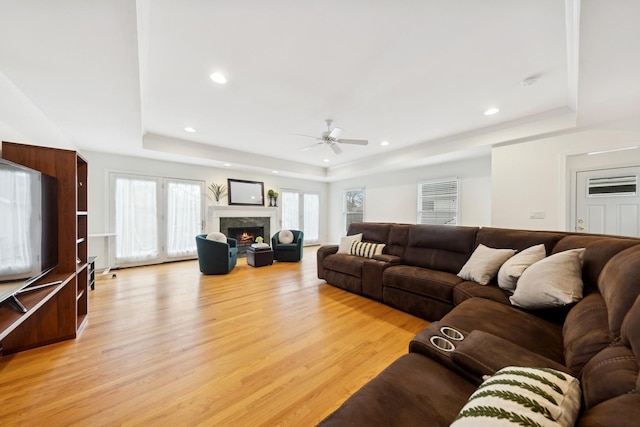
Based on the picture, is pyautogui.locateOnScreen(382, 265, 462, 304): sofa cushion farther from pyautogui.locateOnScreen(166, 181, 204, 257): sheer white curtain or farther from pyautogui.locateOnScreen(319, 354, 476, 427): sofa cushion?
pyautogui.locateOnScreen(166, 181, 204, 257): sheer white curtain

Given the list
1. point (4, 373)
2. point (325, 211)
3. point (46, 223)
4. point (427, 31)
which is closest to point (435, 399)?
point (427, 31)

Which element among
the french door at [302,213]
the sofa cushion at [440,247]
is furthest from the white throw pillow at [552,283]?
the french door at [302,213]

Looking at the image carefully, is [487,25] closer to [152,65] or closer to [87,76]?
[152,65]

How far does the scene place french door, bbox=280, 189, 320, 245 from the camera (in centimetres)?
735

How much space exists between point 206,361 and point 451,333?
1.79 m

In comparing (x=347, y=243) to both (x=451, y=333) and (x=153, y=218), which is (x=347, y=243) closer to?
(x=451, y=333)

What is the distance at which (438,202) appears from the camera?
551 cm

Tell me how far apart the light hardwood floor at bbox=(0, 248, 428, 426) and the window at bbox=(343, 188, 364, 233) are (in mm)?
4405

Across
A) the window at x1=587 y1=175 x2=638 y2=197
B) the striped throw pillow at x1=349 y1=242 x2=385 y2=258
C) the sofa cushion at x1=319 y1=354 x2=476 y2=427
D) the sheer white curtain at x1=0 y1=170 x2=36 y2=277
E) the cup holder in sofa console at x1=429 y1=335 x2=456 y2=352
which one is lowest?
the sofa cushion at x1=319 y1=354 x2=476 y2=427

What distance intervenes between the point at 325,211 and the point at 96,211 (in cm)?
598

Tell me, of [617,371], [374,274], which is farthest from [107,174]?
[617,371]

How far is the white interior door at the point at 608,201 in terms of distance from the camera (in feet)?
9.99

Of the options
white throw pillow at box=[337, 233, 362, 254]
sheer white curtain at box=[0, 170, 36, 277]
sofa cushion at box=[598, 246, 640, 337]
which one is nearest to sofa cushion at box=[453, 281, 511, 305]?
sofa cushion at box=[598, 246, 640, 337]

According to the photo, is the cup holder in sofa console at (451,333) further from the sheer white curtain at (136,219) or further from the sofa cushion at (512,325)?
the sheer white curtain at (136,219)
